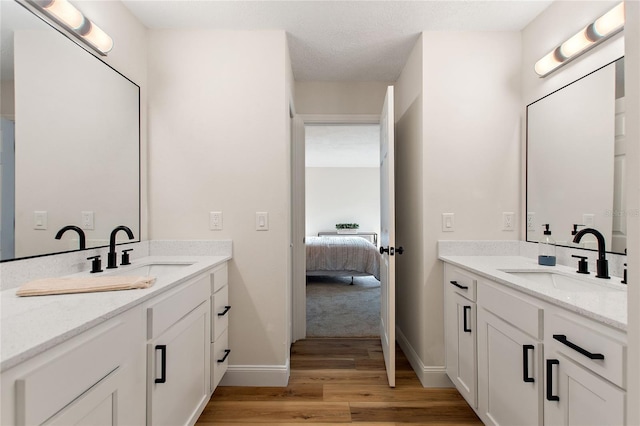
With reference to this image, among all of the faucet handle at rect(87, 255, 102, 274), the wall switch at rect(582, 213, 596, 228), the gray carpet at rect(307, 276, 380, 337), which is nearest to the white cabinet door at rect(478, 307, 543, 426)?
the wall switch at rect(582, 213, 596, 228)

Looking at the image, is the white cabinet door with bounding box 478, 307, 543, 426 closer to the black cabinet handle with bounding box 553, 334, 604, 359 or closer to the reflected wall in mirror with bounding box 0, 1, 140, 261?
the black cabinet handle with bounding box 553, 334, 604, 359

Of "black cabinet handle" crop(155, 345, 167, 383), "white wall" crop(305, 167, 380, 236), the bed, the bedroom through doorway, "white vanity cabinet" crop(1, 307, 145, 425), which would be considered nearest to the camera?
"white vanity cabinet" crop(1, 307, 145, 425)

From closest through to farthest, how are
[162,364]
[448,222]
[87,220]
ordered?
1. [162,364]
2. [87,220]
3. [448,222]

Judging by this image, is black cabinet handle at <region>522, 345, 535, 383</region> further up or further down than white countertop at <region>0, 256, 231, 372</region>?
further down

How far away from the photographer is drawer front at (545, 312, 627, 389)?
81 centimetres

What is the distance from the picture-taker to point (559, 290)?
46.0 inches

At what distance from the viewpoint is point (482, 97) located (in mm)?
2041

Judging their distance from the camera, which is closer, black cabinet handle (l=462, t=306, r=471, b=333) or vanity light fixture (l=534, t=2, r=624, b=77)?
vanity light fixture (l=534, t=2, r=624, b=77)

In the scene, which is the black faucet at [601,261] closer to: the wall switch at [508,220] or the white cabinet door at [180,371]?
the wall switch at [508,220]

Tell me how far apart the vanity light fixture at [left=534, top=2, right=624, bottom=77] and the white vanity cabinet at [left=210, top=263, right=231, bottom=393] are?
7.81 feet

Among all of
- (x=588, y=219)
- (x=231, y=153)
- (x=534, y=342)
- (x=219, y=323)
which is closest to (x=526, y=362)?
(x=534, y=342)

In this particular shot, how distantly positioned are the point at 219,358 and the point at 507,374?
1.55 metres

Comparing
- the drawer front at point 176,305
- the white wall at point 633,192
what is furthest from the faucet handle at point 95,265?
the white wall at point 633,192

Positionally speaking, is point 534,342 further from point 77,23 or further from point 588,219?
point 77,23
